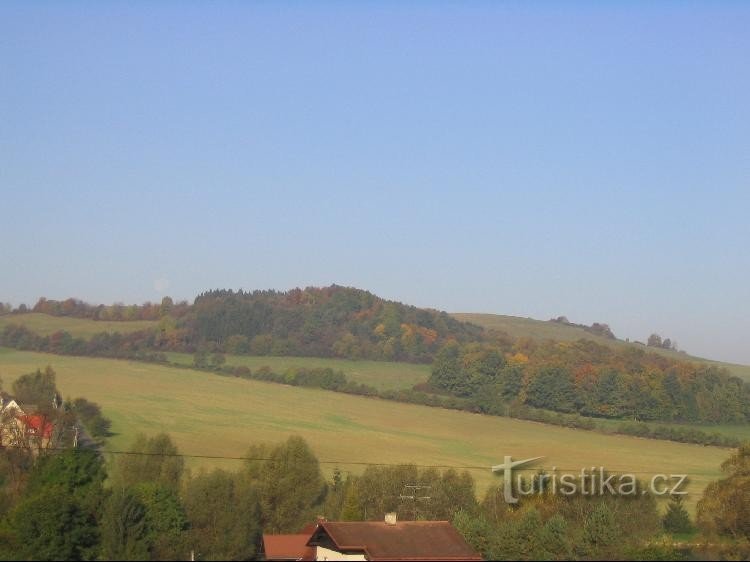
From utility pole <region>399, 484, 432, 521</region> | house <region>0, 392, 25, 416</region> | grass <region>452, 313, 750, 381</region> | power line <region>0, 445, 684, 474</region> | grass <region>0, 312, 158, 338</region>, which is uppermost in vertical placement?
grass <region>452, 313, 750, 381</region>

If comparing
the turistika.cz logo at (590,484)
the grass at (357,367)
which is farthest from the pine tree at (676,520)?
the grass at (357,367)

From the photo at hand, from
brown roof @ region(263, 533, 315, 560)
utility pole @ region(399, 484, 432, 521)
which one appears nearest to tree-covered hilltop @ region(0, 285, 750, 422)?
utility pole @ region(399, 484, 432, 521)

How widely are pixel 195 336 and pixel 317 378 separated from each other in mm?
16072

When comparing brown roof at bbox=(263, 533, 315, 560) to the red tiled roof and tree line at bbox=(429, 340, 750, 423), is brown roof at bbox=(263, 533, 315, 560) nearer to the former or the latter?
the red tiled roof

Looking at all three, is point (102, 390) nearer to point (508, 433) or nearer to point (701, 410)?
point (508, 433)

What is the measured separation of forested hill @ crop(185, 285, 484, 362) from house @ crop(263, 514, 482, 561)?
62756mm

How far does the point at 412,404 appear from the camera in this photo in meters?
84.3

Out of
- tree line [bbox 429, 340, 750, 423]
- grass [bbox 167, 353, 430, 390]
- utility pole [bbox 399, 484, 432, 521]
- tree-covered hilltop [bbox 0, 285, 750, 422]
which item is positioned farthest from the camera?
grass [bbox 167, 353, 430, 390]

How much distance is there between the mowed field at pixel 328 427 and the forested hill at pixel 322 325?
12740mm

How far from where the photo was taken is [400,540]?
34.8m

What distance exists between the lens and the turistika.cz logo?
48469 millimetres

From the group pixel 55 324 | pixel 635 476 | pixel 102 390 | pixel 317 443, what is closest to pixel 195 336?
pixel 55 324

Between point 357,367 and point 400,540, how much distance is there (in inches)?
2421

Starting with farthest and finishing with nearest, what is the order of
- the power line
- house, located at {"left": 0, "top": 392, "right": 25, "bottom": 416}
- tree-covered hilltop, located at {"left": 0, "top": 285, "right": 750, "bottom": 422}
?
tree-covered hilltop, located at {"left": 0, "top": 285, "right": 750, "bottom": 422} < house, located at {"left": 0, "top": 392, "right": 25, "bottom": 416} < the power line
